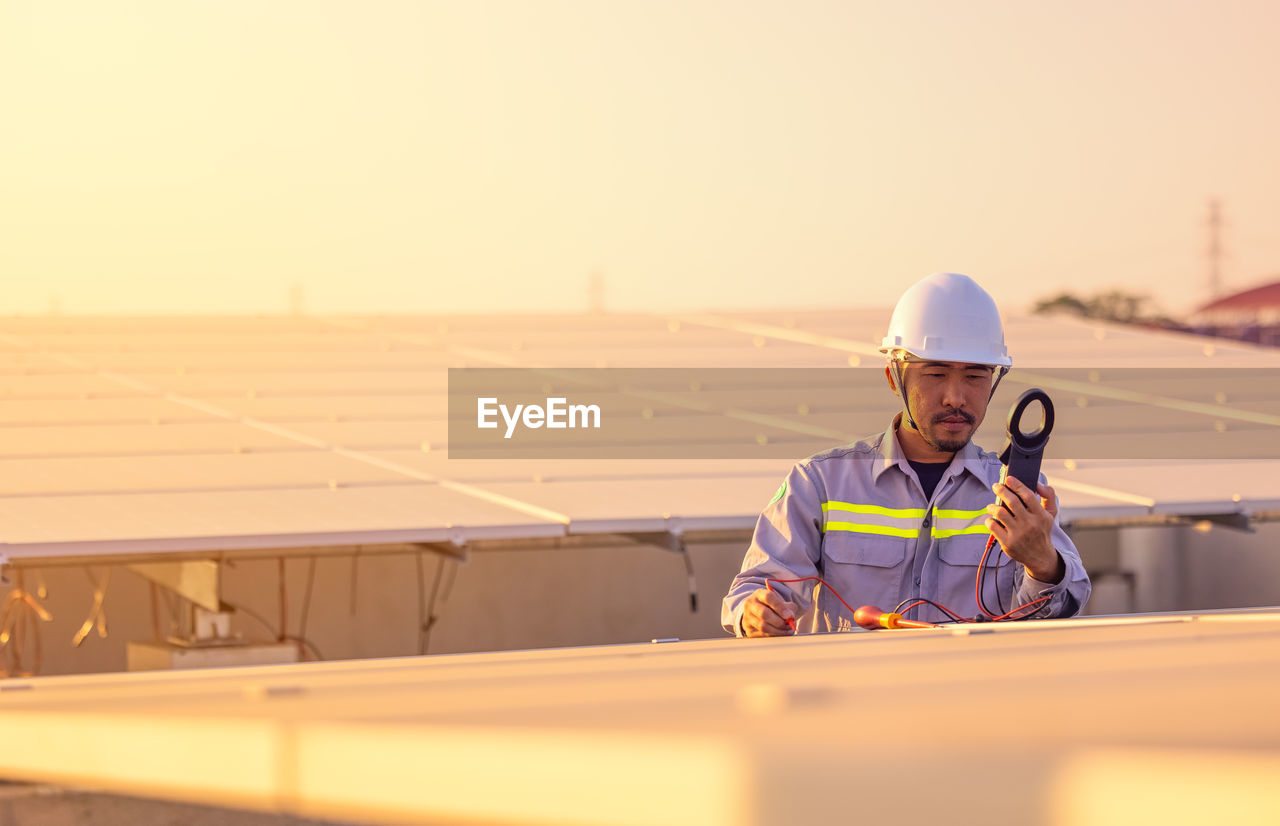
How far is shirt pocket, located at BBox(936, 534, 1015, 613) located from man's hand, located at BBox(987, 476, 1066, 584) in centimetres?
50

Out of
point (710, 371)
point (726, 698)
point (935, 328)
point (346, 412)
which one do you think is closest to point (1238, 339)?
point (710, 371)

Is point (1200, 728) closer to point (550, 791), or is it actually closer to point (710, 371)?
point (550, 791)

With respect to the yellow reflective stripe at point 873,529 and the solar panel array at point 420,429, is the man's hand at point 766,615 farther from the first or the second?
the solar panel array at point 420,429

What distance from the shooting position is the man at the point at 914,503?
402 cm

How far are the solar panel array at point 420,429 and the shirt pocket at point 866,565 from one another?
2536 millimetres

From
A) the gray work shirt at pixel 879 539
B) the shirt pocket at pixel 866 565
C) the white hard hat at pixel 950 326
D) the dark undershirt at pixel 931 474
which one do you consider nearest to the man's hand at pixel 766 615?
the gray work shirt at pixel 879 539

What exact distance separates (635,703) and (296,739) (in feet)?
1.20

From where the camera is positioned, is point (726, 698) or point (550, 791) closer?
point (550, 791)

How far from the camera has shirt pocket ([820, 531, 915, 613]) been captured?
13.3 ft

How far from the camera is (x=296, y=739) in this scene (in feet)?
4.71

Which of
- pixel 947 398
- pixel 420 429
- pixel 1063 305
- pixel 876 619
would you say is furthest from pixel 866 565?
pixel 1063 305

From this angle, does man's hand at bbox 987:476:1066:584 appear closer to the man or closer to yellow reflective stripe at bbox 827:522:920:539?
the man

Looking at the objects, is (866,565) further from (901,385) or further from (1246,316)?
(1246,316)

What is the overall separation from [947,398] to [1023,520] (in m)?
0.82
